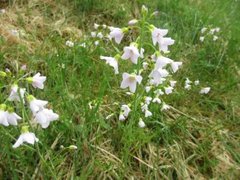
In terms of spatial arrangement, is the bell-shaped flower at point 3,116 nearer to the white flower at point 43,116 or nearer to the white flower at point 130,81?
the white flower at point 43,116

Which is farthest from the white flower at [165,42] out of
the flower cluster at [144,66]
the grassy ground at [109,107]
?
the grassy ground at [109,107]

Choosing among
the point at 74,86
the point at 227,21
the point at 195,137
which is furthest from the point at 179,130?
the point at 227,21

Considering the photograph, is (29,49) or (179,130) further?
(29,49)

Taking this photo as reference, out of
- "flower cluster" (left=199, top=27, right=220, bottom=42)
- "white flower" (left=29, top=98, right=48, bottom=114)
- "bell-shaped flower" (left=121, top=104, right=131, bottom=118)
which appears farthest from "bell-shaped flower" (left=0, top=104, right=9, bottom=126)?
"flower cluster" (left=199, top=27, right=220, bottom=42)

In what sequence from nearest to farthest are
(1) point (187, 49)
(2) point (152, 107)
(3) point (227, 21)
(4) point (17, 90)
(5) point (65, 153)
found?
(4) point (17, 90) < (5) point (65, 153) < (2) point (152, 107) < (1) point (187, 49) < (3) point (227, 21)

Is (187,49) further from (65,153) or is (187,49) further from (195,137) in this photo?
(65,153)

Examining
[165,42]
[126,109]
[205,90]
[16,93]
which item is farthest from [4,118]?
[205,90]

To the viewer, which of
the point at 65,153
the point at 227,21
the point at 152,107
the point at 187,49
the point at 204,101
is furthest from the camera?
the point at 227,21
